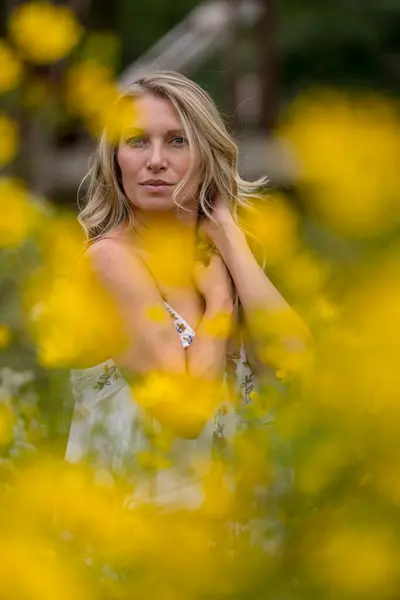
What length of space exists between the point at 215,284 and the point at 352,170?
1.03m

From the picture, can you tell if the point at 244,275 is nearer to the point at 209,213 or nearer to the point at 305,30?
the point at 209,213

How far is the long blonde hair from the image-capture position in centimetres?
213

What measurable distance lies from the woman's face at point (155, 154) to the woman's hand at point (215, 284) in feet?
0.42

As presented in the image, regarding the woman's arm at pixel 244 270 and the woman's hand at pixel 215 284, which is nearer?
the woman's arm at pixel 244 270

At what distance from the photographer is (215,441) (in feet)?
4.51

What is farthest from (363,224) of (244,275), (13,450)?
(244,275)

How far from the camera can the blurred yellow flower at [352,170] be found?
106 centimetres

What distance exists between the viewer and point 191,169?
2.12 meters

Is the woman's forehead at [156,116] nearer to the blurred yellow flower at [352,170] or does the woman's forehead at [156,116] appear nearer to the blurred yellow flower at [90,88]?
the blurred yellow flower at [352,170]

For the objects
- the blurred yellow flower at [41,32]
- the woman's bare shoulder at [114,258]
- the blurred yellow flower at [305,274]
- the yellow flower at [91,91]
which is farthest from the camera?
the blurred yellow flower at [41,32]

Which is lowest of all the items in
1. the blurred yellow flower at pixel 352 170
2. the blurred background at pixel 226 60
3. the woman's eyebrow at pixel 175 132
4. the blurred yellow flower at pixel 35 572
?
the blurred background at pixel 226 60

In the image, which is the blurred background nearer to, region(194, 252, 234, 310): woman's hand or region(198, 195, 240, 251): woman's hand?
region(198, 195, 240, 251): woman's hand

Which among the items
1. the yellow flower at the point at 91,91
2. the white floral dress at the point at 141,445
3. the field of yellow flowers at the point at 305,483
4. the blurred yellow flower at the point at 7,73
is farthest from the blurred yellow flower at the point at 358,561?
the blurred yellow flower at the point at 7,73

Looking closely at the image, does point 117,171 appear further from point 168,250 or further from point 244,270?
point 168,250
